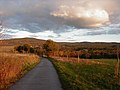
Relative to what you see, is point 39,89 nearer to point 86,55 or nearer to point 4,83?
point 4,83

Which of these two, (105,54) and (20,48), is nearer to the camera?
(105,54)

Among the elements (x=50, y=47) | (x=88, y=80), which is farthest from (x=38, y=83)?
(x=50, y=47)

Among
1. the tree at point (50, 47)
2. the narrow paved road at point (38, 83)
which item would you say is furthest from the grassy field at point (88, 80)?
the tree at point (50, 47)

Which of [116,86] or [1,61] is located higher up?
[1,61]

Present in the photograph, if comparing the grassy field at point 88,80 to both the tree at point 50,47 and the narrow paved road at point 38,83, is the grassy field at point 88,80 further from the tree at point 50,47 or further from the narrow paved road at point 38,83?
the tree at point 50,47

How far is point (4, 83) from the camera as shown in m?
17.1

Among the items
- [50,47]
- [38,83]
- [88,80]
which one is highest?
[50,47]

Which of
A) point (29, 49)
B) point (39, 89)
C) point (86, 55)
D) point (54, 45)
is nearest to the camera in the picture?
point (39, 89)

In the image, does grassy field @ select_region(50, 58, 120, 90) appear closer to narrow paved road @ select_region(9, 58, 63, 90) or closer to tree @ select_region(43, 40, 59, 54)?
narrow paved road @ select_region(9, 58, 63, 90)

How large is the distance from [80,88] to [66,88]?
2.92 ft

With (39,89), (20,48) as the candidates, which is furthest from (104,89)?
(20,48)

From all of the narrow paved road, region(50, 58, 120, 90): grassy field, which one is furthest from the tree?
the narrow paved road

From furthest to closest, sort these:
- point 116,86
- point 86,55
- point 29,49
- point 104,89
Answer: point 29,49 < point 86,55 < point 116,86 < point 104,89

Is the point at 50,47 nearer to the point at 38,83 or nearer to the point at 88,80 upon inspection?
the point at 88,80
